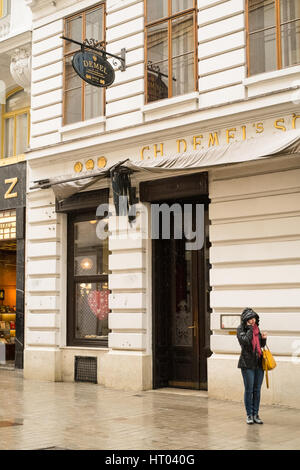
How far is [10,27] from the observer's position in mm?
17594

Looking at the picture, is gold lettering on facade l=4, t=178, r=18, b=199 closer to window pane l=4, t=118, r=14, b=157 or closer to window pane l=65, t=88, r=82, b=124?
window pane l=4, t=118, r=14, b=157

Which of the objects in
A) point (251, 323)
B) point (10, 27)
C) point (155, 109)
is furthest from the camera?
point (10, 27)

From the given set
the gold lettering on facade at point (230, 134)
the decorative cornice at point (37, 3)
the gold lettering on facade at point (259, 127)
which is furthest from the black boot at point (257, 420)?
the decorative cornice at point (37, 3)

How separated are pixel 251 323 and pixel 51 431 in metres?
3.43

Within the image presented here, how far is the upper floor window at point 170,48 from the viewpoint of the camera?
13.4 meters

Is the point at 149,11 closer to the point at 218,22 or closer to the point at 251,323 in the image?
the point at 218,22

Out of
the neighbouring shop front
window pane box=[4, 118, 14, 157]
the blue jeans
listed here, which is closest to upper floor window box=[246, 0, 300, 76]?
the blue jeans

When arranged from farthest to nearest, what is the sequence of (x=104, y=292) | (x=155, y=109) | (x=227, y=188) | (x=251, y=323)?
(x=104, y=292), (x=155, y=109), (x=227, y=188), (x=251, y=323)

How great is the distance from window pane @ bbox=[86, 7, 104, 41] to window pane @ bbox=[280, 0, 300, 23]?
4883 millimetres

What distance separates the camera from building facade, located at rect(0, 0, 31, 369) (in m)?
16.8

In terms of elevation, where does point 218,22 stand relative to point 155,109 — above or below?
above

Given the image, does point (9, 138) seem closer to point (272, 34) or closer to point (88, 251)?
point (88, 251)

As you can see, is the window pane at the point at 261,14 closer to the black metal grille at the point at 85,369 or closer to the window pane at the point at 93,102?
the window pane at the point at 93,102

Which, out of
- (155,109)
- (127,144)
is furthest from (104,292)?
(155,109)
